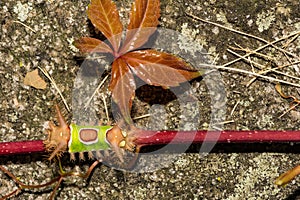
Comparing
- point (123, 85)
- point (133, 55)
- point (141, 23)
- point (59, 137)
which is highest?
point (141, 23)

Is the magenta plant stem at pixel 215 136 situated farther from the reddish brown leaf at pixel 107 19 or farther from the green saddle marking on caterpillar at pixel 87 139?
the reddish brown leaf at pixel 107 19

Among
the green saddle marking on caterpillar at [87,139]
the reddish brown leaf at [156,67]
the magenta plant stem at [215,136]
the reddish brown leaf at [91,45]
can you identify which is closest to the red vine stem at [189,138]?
the magenta plant stem at [215,136]

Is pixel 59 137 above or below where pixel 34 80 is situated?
below

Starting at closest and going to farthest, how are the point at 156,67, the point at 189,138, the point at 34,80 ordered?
the point at 156,67 < the point at 189,138 < the point at 34,80

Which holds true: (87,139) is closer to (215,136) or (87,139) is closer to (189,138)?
(189,138)

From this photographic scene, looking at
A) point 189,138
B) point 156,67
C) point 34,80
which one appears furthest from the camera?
point 34,80

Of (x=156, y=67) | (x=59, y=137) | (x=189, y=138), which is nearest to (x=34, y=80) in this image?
(x=59, y=137)

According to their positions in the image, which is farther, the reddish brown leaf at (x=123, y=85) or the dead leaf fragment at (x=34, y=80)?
the dead leaf fragment at (x=34, y=80)
